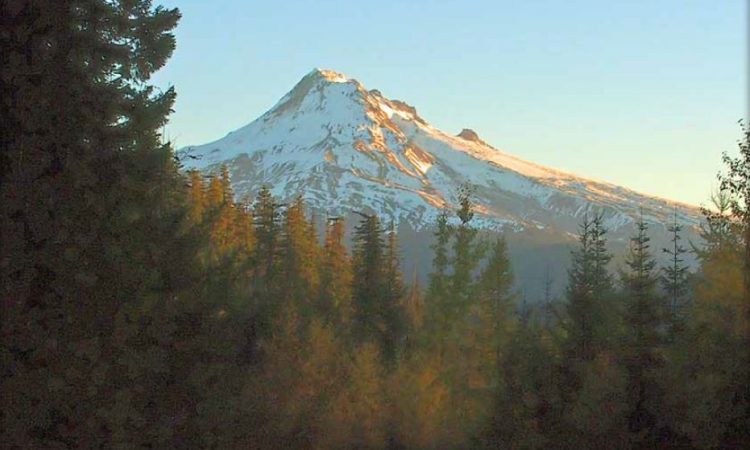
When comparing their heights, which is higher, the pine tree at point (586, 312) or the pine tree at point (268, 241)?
the pine tree at point (268, 241)

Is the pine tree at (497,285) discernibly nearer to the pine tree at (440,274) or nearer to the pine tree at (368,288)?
the pine tree at (440,274)

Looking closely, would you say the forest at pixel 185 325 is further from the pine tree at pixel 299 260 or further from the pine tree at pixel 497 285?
the pine tree at pixel 299 260

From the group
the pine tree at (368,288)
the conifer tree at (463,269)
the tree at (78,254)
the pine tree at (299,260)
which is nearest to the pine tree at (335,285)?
the pine tree at (299,260)

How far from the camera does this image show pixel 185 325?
1358 centimetres

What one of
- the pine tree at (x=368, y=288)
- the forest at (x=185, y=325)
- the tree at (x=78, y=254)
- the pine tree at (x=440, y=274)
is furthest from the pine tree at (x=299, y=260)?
the tree at (x=78, y=254)

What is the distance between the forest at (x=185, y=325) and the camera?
11375 millimetres

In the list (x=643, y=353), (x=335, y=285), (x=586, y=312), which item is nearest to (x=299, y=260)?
(x=335, y=285)

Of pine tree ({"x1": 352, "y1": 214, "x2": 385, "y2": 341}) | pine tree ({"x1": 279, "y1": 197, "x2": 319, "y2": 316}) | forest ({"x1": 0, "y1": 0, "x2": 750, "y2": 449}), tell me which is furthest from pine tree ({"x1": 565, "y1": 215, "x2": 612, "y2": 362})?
pine tree ({"x1": 279, "y1": 197, "x2": 319, "y2": 316})

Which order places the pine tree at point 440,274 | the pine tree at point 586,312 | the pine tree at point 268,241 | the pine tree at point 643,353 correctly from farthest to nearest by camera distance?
the pine tree at point 268,241, the pine tree at point 440,274, the pine tree at point 586,312, the pine tree at point 643,353

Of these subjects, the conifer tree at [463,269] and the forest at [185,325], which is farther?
the conifer tree at [463,269]

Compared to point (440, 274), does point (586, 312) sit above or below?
below

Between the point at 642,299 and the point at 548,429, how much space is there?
509cm

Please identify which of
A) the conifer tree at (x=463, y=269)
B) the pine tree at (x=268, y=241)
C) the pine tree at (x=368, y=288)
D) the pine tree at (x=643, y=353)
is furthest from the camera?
the pine tree at (x=268, y=241)

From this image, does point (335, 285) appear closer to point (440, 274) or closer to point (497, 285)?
point (440, 274)
